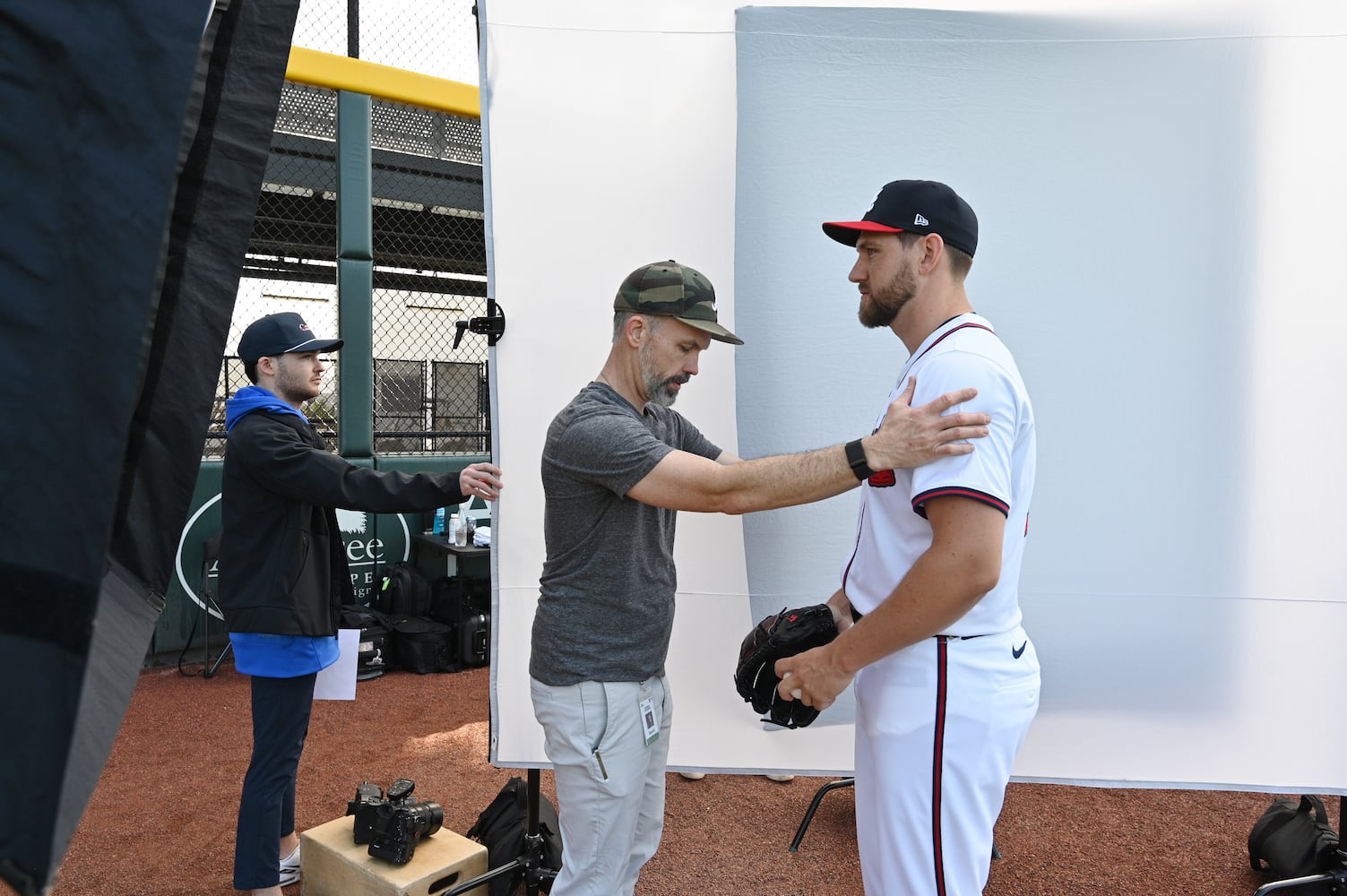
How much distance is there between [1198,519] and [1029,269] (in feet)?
3.15

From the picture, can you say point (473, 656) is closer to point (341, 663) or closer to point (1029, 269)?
point (341, 663)

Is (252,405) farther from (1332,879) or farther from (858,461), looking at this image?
(1332,879)

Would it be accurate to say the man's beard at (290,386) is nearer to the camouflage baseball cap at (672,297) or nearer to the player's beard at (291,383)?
the player's beard at (291,383)

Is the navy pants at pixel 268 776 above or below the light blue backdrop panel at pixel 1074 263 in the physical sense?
below

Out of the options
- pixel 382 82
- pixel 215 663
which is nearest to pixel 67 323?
pixel 215 663

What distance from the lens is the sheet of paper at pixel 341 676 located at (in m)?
2.99

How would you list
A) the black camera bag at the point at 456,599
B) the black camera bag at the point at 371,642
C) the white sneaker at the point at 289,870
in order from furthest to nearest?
the black camera bag at the point at 456,599 → the black camera bag at the point at 371,642 → the white sneaker at the point at 289,870

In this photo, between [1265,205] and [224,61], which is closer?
[224,61]

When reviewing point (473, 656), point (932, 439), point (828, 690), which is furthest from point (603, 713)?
point (473, 656)

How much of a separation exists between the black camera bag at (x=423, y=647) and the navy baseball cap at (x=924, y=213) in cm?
499

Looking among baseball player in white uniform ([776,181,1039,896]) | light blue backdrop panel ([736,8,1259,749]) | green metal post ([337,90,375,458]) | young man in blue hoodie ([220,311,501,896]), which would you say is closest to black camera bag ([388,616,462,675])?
green metal post ([337,90,375,458])

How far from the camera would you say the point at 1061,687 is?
9.58 ft

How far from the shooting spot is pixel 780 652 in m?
2.00

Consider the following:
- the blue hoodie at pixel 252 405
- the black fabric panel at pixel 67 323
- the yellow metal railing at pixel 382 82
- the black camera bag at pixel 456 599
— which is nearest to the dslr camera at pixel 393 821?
the blue hoodie at pixel 252 405
